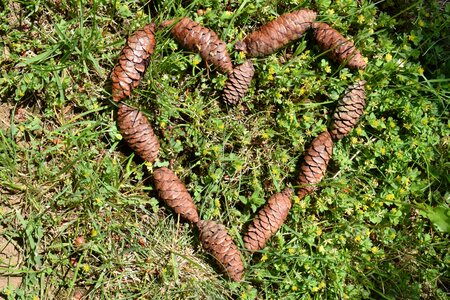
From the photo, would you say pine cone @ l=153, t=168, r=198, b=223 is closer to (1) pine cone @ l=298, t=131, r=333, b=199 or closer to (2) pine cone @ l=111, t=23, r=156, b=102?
(2) pine cone @ l=111, t=23, r=156, b=102

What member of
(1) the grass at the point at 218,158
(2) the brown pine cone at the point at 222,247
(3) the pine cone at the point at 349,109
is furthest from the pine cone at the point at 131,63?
(3) the pine cone at the point at 349,109

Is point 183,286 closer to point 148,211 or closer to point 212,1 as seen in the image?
point 148,211

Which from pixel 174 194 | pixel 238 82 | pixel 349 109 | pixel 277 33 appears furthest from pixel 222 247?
pixel 277 33

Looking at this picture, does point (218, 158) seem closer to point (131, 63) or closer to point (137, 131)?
point (137, 131)

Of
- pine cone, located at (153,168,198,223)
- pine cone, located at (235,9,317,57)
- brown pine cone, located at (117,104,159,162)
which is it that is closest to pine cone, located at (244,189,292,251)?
pine cone, located at (153,168,198,223)

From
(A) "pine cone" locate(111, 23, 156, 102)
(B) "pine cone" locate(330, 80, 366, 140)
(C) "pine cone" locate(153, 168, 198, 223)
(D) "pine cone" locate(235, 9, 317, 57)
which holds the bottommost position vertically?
(C) "pine cone" locate(153, 168, 198, 223)

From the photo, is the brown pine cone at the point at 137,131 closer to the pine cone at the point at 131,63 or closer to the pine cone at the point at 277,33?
the pine cone at the point at 131,63
